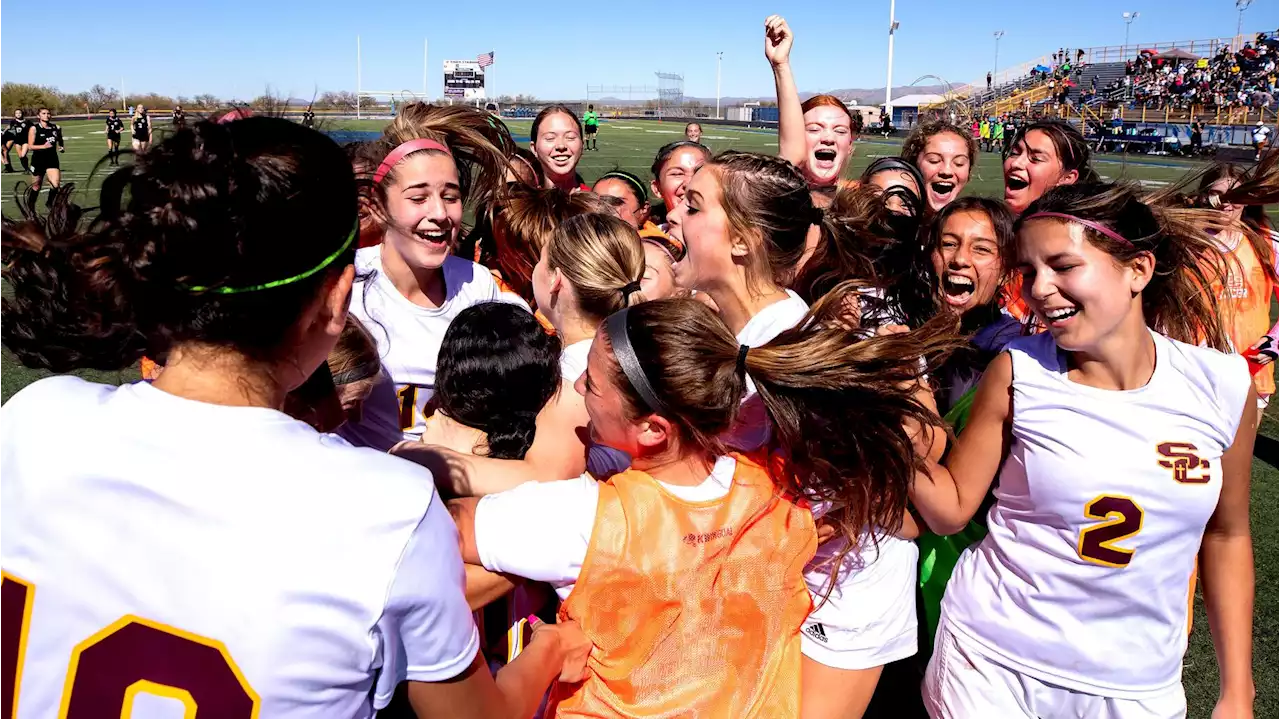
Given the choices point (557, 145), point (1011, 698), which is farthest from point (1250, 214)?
point (557, 145)

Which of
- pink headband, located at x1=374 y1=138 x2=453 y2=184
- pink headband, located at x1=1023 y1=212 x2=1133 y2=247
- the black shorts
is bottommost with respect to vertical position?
pink headband, located at x1=1023 y1=212 x2=1133 y2=247


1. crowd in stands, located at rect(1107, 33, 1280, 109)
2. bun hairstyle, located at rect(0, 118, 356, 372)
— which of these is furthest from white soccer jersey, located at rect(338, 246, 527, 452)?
crowd in stands, located at rect(1107, 33, 1280, 109)

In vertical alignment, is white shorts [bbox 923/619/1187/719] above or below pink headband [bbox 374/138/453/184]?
below

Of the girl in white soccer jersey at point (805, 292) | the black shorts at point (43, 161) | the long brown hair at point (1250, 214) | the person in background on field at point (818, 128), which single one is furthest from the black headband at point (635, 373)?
the black shorts at point (43, 161)

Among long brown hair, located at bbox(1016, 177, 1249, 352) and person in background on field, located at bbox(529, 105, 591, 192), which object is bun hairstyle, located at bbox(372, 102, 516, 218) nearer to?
person in background on field, located at bbox(529, 105, 591, 192)

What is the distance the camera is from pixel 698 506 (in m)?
1.73

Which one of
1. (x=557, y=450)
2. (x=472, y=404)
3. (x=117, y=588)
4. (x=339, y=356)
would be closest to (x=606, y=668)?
(x=557, y=450)

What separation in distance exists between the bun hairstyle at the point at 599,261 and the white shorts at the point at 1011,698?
1.38 meters

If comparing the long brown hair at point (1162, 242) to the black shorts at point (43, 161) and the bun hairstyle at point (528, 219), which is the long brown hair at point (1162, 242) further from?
the black shorts at point (43, 161)

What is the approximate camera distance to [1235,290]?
371 centimetres

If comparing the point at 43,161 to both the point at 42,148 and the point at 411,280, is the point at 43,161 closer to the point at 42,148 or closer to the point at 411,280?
the point at 42,148

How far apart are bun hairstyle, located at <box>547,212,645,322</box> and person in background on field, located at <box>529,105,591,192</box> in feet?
7.60

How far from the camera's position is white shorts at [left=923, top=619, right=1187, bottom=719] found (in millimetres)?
2074

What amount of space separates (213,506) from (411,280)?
7.18 ft
